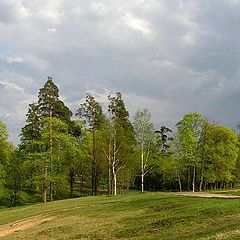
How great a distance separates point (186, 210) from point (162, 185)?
63.7m

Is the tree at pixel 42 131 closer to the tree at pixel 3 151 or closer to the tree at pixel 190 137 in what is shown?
the tree at pixel 3 151

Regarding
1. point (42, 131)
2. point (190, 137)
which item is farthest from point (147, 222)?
point (190, 137)

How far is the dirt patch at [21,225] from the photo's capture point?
97.3ft

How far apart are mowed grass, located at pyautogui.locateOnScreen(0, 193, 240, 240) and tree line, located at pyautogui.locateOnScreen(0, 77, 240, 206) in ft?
76.8

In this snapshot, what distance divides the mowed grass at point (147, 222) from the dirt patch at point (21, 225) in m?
0.39

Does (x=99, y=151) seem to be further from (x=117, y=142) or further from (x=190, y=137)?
(x=190, y=137)

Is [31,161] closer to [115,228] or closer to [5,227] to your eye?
[5,227]

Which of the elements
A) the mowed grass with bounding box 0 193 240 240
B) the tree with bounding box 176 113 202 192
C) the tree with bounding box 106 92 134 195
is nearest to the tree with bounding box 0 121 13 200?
the tree with bounding box 106 92 134 195

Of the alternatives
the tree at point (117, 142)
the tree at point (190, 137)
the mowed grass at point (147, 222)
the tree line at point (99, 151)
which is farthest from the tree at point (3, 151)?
the mowed grass at point (147, 222)

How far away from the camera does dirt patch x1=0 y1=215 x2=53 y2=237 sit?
29653 mm

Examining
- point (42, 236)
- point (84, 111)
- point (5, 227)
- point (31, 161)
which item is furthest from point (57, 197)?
point (42, 236)

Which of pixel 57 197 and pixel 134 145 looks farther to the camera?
pixel 57 197

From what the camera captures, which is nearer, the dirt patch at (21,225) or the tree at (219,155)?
the dirt patch at (21,225)

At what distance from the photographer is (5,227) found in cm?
3195
